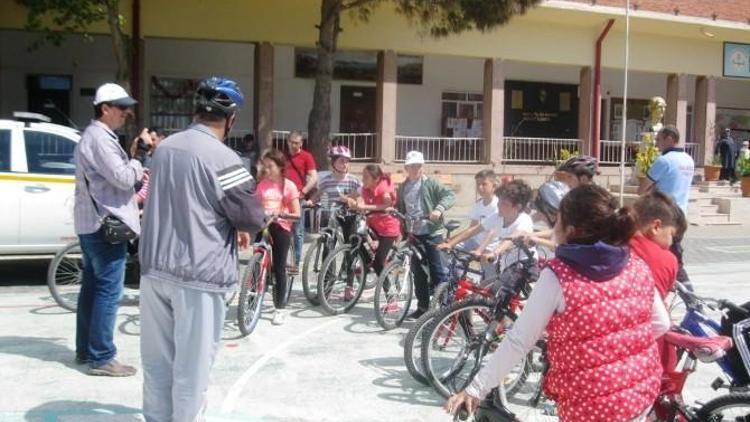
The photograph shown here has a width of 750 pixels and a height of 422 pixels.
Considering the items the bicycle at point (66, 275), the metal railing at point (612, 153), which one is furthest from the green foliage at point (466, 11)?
the bicycle at point (66, 275)

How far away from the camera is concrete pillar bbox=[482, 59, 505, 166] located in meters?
19.9

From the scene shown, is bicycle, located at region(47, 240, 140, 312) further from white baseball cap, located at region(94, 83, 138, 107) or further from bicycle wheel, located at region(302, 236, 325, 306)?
white baseball cap, located at region(94, 83, 138, 107)

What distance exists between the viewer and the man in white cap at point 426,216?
7891mm

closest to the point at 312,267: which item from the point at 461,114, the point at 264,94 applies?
the point at 264,94

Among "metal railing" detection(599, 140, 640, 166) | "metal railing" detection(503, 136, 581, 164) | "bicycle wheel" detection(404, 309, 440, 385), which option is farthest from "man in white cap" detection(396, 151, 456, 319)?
"metal railing" detection(599, 140, 640, 166)

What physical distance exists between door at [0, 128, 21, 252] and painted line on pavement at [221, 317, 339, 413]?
4.13 meters

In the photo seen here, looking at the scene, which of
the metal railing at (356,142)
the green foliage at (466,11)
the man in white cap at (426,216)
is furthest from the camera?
the metal railing at (356,142)

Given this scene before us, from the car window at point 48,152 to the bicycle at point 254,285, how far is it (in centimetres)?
335

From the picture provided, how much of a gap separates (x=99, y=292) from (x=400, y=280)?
9.87 ft

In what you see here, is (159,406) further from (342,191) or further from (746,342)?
(342,191)

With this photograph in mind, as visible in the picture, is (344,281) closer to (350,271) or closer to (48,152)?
(350,271)

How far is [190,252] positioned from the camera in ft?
12.6

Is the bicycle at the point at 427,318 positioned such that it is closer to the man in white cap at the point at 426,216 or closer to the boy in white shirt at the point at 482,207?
the boy in white shirt at the point at 482,207

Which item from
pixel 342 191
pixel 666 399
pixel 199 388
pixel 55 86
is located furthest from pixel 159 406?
pixel 55 86
